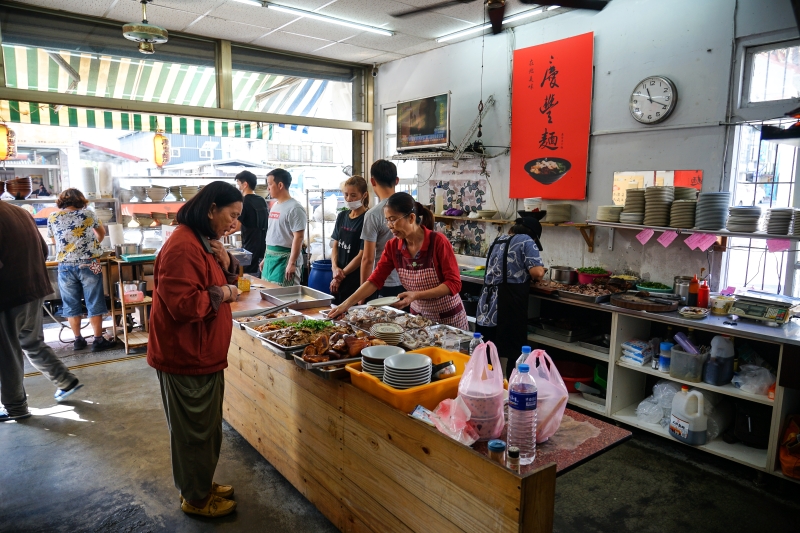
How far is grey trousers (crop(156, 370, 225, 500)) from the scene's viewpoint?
2.55 metres

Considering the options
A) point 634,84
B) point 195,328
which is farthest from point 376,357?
point 634,84

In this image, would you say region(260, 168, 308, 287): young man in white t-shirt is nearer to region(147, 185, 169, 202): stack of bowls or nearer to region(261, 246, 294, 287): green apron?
region(261, 246, 294, 287): green apron

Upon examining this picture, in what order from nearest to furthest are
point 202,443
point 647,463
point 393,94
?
point 202,443 < point 647,463 < point 393,94

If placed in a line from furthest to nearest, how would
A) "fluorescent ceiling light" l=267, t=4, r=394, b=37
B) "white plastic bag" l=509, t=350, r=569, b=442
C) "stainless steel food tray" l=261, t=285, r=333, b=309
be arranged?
"fluorescent ceiling light" l=267, t=4, r=394, b=37 → "stainless steel food tray" l=261, t=285, r=333, b=309 → "white plastic bag" l=509, t=350, r=569, b=442

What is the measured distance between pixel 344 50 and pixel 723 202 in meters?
4.74

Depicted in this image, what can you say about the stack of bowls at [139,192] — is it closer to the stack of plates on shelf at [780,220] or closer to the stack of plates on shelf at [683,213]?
the stack of plates on shelf at [683,213]

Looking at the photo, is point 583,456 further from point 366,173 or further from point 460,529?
point 366,173

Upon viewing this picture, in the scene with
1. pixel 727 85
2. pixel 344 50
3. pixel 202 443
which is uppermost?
pixel 344 50

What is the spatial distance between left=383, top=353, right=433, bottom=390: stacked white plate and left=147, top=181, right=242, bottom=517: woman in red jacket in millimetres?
941

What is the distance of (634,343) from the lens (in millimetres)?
3840

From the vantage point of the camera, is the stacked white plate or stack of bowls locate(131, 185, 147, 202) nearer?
the stacked white plate

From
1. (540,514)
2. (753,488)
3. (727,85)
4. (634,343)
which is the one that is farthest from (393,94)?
(540,514)

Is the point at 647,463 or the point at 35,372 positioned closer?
the point at 647,463

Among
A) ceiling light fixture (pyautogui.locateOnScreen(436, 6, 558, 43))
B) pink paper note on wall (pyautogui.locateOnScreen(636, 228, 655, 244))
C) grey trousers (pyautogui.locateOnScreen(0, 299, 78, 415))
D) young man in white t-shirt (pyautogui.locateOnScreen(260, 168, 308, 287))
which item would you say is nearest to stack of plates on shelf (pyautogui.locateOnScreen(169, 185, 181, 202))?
young man in white t-shirt (pyautogui.locateOnScreen(260, 168, 308, 287))
